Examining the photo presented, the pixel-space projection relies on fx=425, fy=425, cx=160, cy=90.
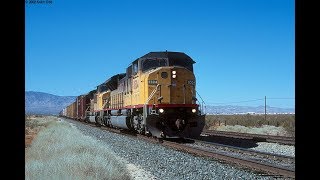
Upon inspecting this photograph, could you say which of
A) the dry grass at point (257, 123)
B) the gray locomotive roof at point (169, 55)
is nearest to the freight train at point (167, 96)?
the gray locomotive roof at point (169, 55)

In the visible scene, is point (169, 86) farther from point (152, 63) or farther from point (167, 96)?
point (152, 63)

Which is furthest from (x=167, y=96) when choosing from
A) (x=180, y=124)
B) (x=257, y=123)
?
(x=257, y=123)

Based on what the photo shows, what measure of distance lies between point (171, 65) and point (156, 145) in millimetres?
3824

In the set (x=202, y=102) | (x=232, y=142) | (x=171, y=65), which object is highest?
(x=171, y=65)

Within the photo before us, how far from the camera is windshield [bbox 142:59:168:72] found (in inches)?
739

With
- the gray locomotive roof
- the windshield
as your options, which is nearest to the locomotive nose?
the windshield

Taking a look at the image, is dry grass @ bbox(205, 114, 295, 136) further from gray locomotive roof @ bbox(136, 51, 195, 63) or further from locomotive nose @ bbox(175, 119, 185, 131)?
locomotive nose @ bbox(175, 119, 185, 131)

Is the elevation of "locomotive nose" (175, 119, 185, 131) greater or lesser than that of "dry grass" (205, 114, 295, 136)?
greater

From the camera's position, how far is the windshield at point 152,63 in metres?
18.8

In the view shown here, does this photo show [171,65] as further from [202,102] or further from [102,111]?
[102,111]

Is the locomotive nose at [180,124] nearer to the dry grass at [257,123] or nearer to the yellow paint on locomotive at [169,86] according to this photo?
the yellow paint on locomotive at [169,86]

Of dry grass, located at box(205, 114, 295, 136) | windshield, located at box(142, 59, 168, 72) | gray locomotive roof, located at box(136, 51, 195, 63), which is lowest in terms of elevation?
dry grass, located at box(205, 114, 295, 136)
